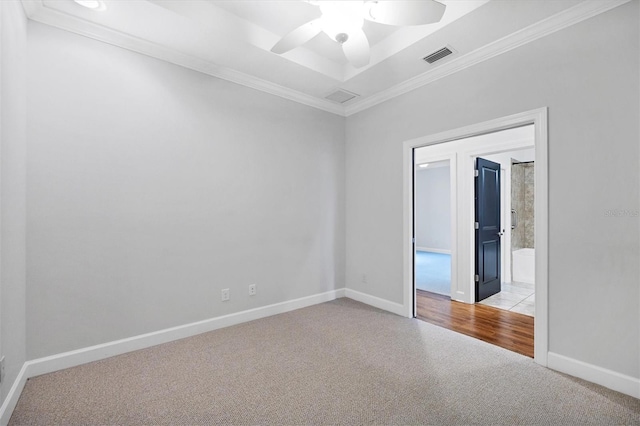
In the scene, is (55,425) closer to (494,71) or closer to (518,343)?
(518,343)

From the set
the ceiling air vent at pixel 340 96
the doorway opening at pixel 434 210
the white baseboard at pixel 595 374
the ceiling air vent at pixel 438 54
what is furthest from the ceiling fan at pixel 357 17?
the doorway opening at pixel 434 210

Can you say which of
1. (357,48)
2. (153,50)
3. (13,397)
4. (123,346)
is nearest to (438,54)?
(357,48)

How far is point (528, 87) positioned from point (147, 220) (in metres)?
3.53

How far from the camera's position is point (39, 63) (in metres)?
2.27

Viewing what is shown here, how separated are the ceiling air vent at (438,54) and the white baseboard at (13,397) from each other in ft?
13.3

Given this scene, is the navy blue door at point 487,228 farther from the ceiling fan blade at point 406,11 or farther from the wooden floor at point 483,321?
the ceiling fan blade at point 406,11

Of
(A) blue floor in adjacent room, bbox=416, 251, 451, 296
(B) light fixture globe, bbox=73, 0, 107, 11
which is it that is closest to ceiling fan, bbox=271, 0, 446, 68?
(B) light fixture globe, bbox=73, 0, 107, 11

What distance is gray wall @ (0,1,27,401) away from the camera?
1736 mm

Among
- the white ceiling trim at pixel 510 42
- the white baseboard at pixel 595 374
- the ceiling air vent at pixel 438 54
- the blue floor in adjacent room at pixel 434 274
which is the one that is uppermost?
the ceiling air vent at pixel 438 54

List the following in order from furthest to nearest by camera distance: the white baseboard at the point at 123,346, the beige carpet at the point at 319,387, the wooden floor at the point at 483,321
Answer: the wooden floor at the point at 483,321 → the white baseboard at the point at 123,346 → the beige carpet at the point at 319,387

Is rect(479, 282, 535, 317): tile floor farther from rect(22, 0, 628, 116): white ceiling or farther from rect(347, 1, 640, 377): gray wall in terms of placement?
rect(22, 0, 628, 116): white ceiling

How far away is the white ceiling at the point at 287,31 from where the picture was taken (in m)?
2.28

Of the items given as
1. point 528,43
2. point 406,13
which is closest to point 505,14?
point 528,43

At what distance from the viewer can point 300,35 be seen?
211 centimetres
